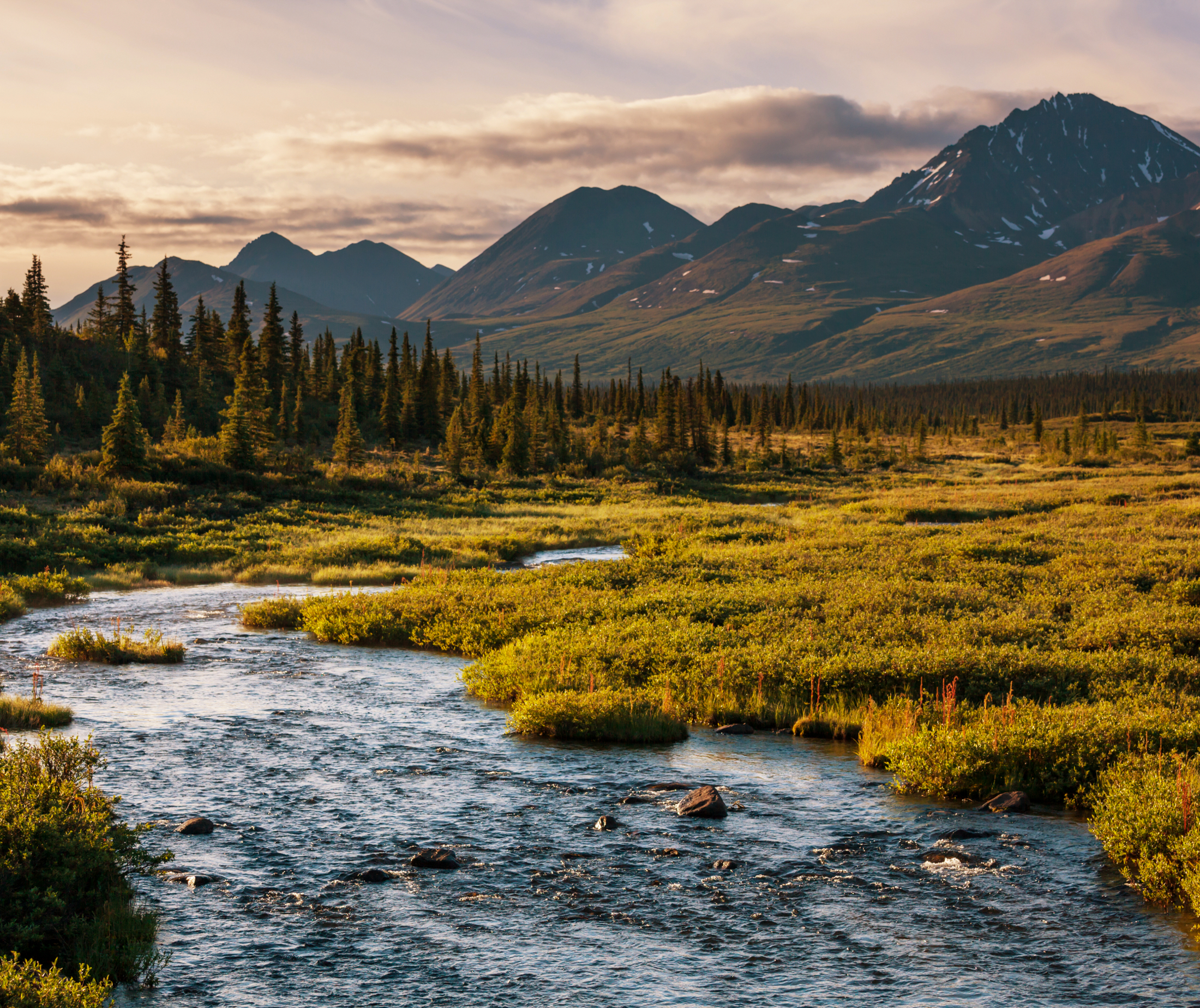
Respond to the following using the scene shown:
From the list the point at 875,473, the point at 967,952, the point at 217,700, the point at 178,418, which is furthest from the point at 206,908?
the point at 875,473

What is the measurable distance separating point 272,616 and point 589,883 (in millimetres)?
18167

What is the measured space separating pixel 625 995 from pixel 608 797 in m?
4.82

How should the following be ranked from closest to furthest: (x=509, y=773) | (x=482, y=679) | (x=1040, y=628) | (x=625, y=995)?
1. (x=625, y=995)
2. (x=509, y=773)
3. (x=482, y=679)
4. (x=1040, y=628)

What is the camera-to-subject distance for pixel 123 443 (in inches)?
1874

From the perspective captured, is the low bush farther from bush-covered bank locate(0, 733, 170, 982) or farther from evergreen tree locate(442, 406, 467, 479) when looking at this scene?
evergreen tree locate(442, 406, 467, 479)

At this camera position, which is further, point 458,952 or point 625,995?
point 458,952

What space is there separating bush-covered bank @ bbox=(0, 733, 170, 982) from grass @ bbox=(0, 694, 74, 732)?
570 cm

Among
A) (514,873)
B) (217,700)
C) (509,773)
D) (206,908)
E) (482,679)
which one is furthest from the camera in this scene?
(482,679)

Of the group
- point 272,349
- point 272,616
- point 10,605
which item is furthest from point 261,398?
point 272,616

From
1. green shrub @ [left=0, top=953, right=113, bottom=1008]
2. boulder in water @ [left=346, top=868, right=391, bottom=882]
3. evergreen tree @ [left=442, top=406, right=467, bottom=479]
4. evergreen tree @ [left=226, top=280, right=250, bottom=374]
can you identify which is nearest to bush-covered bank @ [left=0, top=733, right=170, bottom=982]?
green shrub @ [left=0, top=953, right=113, bottom=1008]

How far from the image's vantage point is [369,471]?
64.6m

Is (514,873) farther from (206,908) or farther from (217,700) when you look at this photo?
(217,700)

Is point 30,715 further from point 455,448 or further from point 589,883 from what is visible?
point 455,448

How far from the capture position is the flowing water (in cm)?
827
